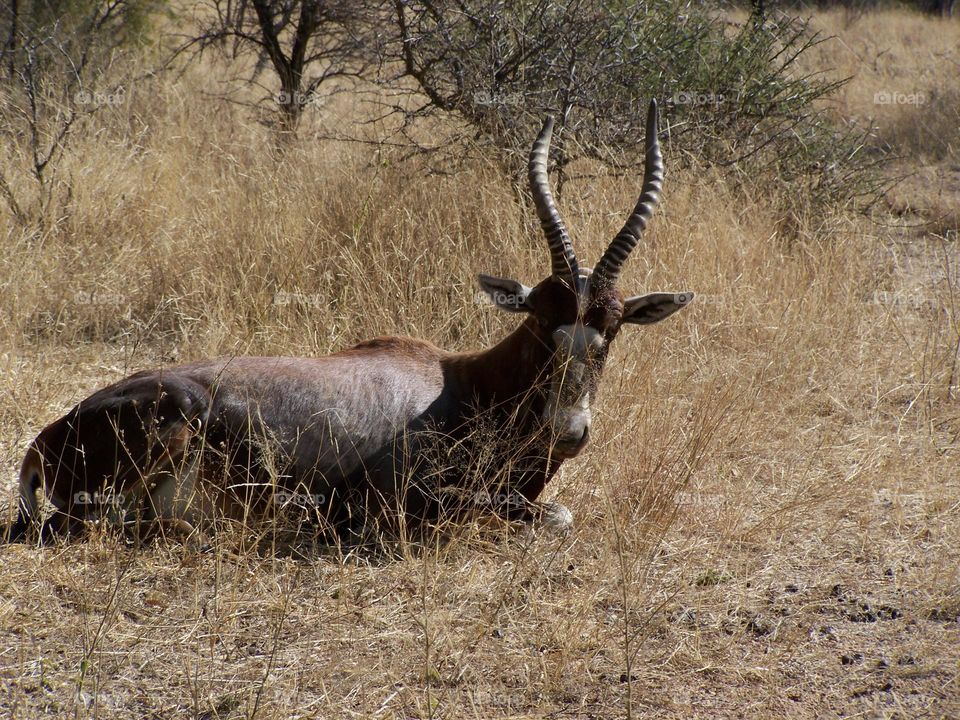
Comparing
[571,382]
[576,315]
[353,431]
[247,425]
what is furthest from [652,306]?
[247,425]

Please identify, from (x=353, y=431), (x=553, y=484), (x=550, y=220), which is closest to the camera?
(x=353, y=431)

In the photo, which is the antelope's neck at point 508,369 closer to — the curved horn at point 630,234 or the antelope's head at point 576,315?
the antelope's head at point 576,315

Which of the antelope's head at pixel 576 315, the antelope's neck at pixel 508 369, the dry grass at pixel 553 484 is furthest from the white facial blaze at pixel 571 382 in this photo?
the dry grass at pixel 553 484

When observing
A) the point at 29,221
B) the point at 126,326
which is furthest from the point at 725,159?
the point at 29,221

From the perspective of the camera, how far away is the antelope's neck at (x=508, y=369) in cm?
530

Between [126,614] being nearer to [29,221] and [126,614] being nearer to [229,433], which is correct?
[229,433]

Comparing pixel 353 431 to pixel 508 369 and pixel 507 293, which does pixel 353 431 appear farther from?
pixel 507 293

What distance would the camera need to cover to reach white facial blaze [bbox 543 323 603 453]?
5.09 m

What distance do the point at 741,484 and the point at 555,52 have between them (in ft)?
14.0

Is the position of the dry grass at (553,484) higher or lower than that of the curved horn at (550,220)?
lower

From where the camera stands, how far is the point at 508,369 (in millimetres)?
5434

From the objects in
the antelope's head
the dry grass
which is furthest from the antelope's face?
the dry grass

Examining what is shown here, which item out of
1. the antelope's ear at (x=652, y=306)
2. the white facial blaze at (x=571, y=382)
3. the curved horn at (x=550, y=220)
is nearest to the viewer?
the white facial blaze at (x=571, y=382)

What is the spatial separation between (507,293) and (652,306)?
722 millimetres
